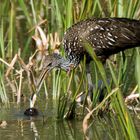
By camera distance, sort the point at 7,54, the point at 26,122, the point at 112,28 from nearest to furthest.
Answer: the point at 26,122
the point at 112,28
the point at 7,54

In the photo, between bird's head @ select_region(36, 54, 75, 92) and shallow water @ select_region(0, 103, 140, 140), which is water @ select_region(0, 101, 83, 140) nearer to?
shallow water @ select_region(0, 103, 140, 140)

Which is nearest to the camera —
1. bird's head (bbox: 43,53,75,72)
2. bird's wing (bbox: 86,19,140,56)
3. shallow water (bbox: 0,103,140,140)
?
shallow water (bbox: 0,103,140,140)

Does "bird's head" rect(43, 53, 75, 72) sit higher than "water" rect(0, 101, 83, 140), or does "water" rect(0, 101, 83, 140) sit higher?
"bird's head" rect(43, 53, 75, 72)

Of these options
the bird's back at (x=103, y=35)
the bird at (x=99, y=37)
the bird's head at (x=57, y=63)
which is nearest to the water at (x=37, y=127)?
the bird's head at (x=57, y=63)

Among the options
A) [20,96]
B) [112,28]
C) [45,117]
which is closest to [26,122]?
[45,117]

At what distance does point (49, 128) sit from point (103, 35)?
1.26m

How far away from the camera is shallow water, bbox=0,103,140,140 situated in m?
6.29

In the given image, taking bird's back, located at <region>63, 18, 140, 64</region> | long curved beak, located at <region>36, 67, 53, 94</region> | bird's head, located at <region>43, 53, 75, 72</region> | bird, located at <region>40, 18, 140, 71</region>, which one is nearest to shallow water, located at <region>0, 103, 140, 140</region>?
long curved beak, located at <region>36, 67, 53, 94</region>

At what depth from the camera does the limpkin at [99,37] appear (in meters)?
7.20

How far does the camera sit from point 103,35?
288 inches

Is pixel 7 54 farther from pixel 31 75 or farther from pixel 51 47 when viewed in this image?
pixel 31 75

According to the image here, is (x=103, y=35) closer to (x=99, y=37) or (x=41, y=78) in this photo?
(x=99, y=37)

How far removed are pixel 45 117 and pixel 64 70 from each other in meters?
0.69

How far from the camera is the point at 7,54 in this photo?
28.8 feet
